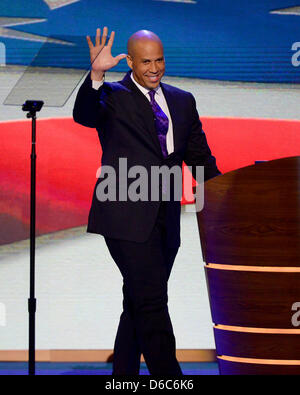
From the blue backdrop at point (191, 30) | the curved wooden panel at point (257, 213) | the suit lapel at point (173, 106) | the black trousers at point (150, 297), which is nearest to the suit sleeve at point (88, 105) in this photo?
the suit lapel at point (173, 106)

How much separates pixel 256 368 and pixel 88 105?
1.06 meters

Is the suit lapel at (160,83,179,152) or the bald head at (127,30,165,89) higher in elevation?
the bald head at (127,30,165,89)

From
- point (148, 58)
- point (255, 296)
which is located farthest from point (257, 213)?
point (148, 58)

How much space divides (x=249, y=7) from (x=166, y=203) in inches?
58.1

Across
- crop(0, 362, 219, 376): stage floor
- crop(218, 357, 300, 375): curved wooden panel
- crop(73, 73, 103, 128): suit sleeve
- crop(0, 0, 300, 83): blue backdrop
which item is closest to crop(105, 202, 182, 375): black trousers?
crop(218, 357, 300, 375): curved wooden panel

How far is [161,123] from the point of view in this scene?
268cm

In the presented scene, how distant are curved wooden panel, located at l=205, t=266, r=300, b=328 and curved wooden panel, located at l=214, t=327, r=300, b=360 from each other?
0.11 ft

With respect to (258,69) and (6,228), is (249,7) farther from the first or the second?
(6,228)

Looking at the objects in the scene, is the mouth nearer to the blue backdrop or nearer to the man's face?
the man's face

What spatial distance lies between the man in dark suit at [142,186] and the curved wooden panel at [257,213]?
1.14 feet

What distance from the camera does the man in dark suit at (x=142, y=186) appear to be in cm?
254

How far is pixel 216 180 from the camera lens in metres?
2.27

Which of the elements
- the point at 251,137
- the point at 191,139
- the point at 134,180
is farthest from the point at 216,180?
the point at 251,137

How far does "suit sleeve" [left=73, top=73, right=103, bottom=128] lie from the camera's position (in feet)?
8.32
